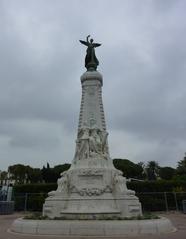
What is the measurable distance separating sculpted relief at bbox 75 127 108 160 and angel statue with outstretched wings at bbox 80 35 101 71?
15.6 feet

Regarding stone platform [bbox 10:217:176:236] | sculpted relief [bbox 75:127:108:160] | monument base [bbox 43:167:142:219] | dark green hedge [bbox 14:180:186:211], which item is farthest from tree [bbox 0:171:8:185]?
stone platform [bbox 10:217:176:236]

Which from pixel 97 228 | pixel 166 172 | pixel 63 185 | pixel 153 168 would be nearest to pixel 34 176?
pixel 153 168

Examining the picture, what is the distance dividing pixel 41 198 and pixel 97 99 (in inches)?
624

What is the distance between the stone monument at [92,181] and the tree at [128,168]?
3819 cm

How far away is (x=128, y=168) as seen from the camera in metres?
58.2

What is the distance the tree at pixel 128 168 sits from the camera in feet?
190

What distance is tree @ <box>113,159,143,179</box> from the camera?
5788 cm

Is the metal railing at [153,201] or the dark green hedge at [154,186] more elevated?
the dark green hedge at [154,186]

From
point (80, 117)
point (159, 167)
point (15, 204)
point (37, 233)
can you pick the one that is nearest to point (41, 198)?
point (15, 204)

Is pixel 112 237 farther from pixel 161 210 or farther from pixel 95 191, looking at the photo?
pixel 161 210

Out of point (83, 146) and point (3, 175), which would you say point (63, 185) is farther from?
point (3, 175)

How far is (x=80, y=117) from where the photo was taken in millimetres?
21156

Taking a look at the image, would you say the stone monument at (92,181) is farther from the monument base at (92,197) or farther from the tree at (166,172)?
the tree at (166,172)

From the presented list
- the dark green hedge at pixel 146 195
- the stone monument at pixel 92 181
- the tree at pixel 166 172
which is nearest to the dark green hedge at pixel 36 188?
the dark green hedge at pixel 146 195
